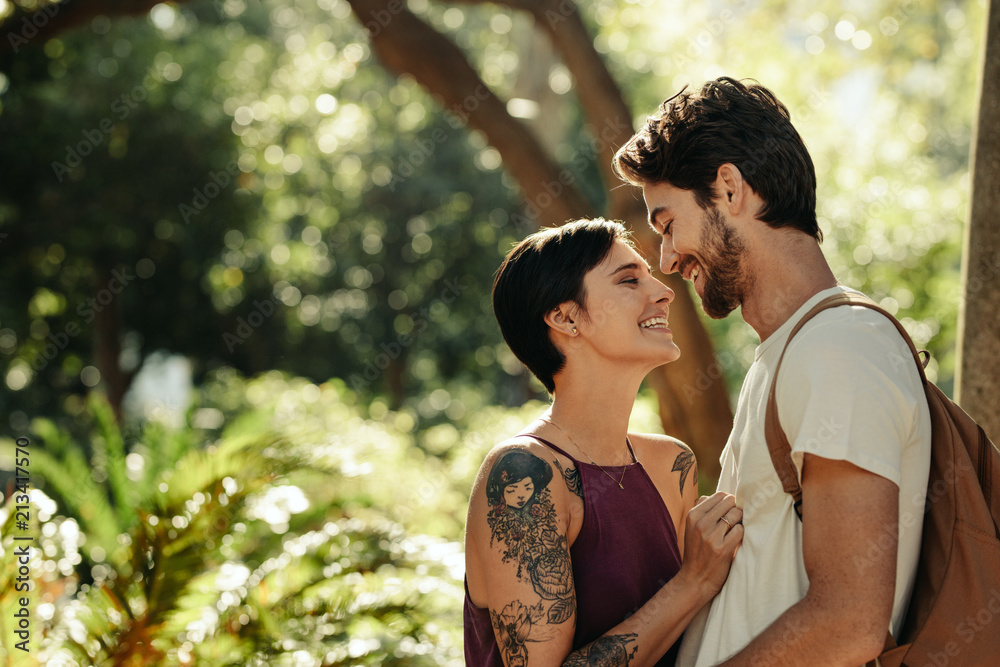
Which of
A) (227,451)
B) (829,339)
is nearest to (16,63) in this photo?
(227,451)

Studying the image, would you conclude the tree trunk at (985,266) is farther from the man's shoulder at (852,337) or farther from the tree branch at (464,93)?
the tree branch at (464,93)

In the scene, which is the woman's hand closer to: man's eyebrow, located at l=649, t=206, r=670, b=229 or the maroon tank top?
the maroon tank top

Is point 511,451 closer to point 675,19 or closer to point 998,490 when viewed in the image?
point 998,490

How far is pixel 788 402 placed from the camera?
168cm

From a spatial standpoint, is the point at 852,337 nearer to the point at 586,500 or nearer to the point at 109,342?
the point at 586,500

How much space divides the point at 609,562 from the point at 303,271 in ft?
67.1

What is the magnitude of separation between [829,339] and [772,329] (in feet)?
1.03

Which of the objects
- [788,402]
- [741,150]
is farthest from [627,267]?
[788,402]

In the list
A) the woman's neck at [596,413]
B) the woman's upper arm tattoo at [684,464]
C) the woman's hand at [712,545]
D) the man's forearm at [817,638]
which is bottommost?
the man's forearm at [817,638]

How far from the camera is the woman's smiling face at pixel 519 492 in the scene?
2055 millimetres

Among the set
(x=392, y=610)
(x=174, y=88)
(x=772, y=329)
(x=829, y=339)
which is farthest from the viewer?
(x=174, y=88)

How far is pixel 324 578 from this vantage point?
4.57 m

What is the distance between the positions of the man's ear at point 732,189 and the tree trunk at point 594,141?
3218 millimetres

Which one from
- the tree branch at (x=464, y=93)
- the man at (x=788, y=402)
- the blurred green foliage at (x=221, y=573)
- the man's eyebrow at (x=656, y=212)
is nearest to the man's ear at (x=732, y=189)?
the man at (x=788, y=402)
